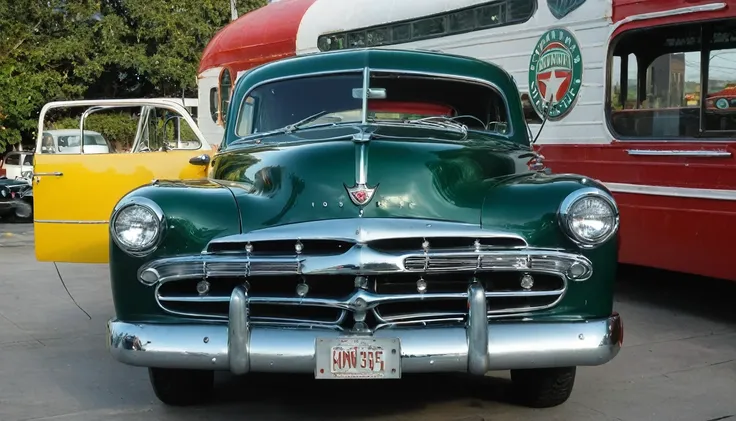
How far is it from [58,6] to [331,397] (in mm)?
23782

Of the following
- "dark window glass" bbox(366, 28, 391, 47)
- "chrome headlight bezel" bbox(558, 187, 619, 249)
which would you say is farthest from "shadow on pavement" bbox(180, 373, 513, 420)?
"dark window glass" bbox(366, 28, 391, 47)

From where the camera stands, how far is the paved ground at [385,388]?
14.0 feet

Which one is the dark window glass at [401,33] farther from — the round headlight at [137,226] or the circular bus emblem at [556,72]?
the round headlight at [137,226]

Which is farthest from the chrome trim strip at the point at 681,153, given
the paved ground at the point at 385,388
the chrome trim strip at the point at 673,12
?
the paved ground at the point at 385,388

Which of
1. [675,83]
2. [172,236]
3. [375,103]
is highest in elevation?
[675,83]

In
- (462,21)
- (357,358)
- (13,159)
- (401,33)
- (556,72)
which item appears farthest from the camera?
(13,159)

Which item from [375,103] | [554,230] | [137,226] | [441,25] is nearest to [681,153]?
[375,103]

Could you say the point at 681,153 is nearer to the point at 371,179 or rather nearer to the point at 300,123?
the point at 300,123

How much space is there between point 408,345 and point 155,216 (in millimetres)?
1173

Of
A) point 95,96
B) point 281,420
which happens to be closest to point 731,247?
point 281,420

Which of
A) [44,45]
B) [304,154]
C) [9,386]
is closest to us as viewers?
[304,154]

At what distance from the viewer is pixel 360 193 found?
3.67 metres

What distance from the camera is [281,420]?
4.18 m

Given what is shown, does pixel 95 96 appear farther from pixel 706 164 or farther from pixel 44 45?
pixel 706 164
